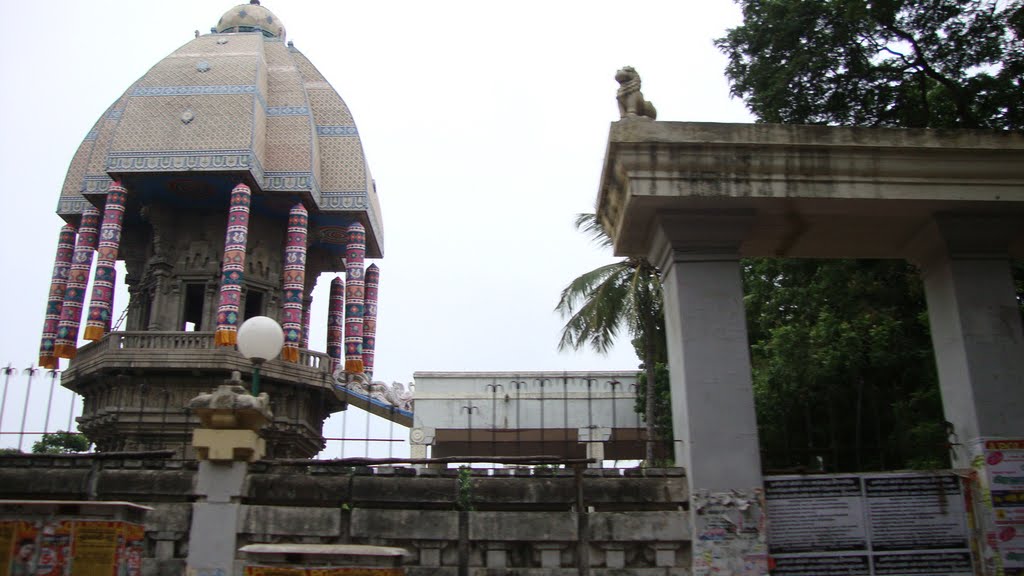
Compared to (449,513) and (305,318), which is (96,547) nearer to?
(449,513)

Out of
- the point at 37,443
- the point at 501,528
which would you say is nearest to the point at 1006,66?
the point at 501,528

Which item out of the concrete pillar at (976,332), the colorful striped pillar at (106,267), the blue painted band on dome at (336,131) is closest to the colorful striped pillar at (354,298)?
the blue painted band on dome at (336,131)

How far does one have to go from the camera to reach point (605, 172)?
9312 millimetres

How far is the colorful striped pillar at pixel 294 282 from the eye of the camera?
2608cm

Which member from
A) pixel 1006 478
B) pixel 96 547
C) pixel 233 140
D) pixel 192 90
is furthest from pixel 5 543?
pixel 192 90

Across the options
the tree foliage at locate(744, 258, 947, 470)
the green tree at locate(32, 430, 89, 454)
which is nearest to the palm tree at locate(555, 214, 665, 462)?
the tree foliage at locate(744, 258, 947, 470)

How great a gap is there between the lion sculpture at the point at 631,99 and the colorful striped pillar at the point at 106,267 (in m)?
20.2

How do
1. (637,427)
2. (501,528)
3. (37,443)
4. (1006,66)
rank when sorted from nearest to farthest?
1. (501,528)
2. (1006,66)
3. (637,427)
4. (37,443)

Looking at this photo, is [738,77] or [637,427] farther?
[637,427]

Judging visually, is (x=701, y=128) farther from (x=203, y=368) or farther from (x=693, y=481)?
(x=203, y=368)

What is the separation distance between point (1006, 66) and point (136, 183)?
22356 millimetres

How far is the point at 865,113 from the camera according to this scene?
52.0 ft

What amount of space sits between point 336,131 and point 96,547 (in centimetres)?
2375

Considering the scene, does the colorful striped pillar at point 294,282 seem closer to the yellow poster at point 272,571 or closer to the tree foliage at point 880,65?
the tree foliage at point 880,65
